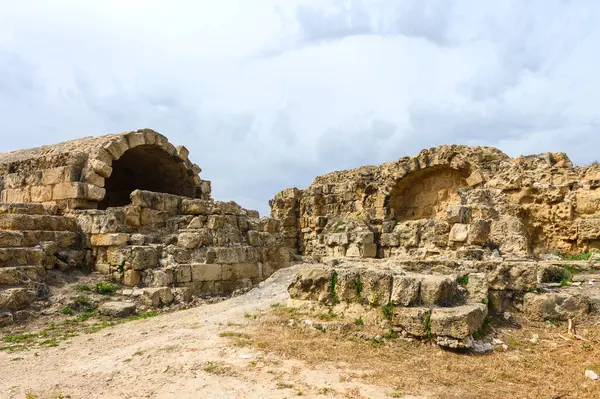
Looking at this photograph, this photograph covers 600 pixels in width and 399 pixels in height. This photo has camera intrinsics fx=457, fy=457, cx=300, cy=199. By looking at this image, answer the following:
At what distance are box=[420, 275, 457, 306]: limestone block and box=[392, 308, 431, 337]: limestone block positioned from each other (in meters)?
0.19

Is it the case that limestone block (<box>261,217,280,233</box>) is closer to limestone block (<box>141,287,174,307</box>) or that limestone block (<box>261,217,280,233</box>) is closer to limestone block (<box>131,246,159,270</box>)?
limestone block (<box>131,246,159,270</box>)

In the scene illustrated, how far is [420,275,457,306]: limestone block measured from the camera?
4.86 metres

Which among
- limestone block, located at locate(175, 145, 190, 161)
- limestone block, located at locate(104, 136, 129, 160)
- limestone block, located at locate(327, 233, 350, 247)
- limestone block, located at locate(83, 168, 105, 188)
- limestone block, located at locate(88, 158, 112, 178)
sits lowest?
limestone block, located at locate(327, 233, 350, 247)

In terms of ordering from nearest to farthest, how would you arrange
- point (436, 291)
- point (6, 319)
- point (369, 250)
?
1. point (436, 291)
2. point (6, 319)
3. point (369, 250)

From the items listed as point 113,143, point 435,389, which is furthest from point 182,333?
point 113,143

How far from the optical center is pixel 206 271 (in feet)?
27.0

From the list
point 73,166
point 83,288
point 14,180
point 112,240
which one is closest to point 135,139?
point 73,166

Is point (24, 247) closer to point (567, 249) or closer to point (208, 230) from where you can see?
point (208, 230)

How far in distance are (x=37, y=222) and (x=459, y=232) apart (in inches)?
335

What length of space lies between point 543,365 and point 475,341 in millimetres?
611

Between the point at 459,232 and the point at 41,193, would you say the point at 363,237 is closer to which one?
the point at 459,232

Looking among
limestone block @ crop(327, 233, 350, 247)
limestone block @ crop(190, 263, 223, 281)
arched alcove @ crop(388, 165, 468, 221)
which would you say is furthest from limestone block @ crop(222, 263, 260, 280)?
arched alcove @ crop(388, 165, 468, 221)

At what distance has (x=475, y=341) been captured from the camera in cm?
451

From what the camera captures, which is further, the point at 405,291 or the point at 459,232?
the point at 459,232
